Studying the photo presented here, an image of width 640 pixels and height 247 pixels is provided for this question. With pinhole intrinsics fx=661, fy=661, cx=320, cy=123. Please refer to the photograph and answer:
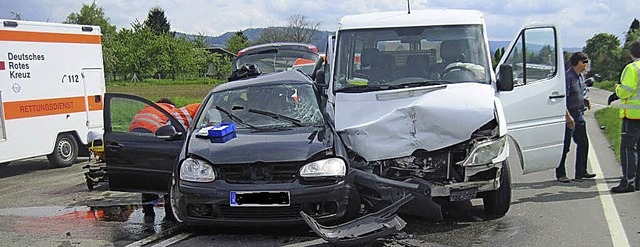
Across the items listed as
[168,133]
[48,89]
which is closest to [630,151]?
[168,133]

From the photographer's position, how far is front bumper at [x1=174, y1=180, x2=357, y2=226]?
20.1 ft

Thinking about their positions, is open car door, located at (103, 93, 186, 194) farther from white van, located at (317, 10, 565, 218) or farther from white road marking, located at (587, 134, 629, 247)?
white road marking, located at (587, 134, 629, 247)

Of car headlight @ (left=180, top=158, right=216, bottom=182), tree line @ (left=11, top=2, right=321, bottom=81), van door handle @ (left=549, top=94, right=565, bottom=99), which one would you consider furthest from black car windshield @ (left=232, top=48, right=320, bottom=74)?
tree line @ (left=11, top=2, right=321, bottom=81)

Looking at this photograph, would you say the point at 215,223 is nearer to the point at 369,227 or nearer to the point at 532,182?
the point at 369,227

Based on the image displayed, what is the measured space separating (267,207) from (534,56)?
3.75 metres

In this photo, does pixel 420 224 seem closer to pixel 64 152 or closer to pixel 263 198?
pixel 263 198

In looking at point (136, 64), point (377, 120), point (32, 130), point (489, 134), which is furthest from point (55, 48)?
point (136, 64)

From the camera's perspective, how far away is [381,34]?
758cm

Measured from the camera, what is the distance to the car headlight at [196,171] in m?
6.34

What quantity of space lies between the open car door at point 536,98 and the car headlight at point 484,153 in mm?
1015

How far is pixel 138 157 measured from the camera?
739cm

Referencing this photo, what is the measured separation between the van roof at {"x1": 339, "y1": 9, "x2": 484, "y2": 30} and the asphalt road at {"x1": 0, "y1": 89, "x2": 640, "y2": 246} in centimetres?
212

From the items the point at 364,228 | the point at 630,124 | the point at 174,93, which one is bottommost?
the point at 364,228

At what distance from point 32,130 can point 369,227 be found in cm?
859
